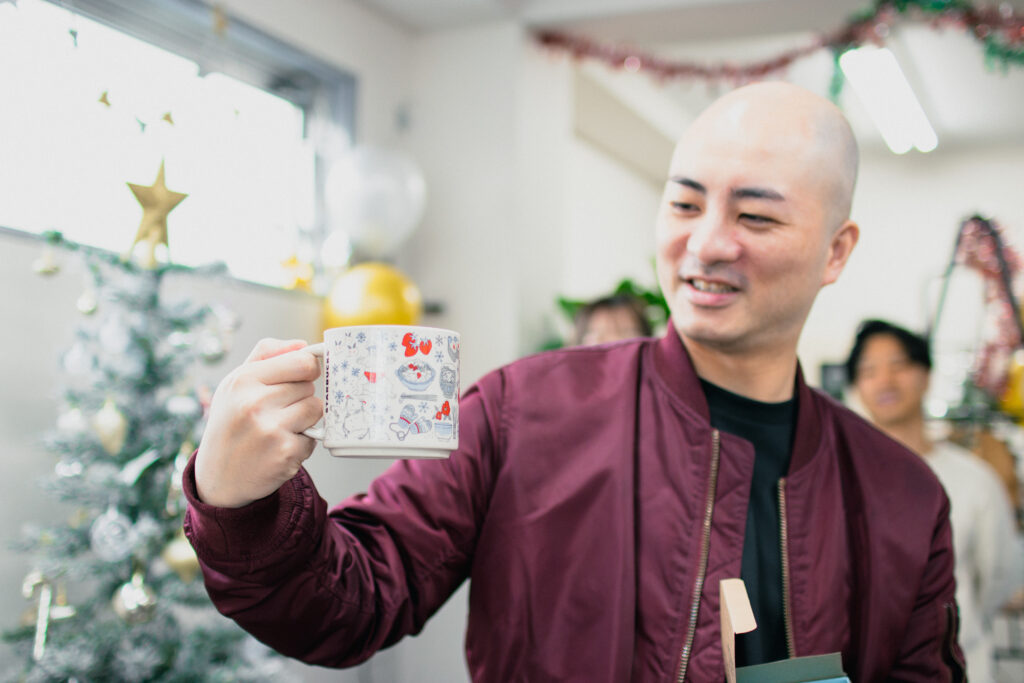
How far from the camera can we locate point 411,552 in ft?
3.25

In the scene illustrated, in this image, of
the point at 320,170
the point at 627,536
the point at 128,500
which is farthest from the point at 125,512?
the point at 320,170

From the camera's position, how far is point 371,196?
3059 mm

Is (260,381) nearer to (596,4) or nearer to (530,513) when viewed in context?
(530,513)

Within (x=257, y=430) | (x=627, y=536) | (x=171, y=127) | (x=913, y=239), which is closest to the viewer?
(x=257, y=430)

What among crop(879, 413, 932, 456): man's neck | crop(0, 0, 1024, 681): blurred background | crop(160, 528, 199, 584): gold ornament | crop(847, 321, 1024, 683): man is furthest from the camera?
crop(879, 413, 932, 456): man's neck

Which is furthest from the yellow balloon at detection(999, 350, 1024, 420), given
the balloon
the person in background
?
the balloon

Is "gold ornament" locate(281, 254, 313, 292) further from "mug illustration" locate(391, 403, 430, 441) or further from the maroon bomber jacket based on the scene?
"mug illustration" locate(391, 403, 430, 441)

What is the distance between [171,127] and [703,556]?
5.61 ft

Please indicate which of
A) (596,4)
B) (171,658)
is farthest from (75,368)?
(596,4)

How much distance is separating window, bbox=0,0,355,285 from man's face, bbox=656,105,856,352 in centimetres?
137

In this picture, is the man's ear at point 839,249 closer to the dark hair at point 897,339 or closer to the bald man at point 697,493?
the bald man at point 697,493

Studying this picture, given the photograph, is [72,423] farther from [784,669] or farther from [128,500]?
[784,669]

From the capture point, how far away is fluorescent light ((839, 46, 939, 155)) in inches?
196

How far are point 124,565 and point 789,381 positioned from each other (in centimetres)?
146
